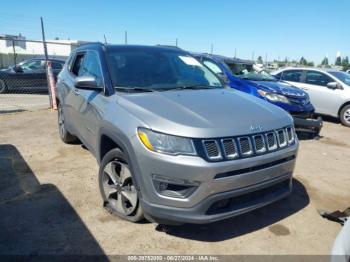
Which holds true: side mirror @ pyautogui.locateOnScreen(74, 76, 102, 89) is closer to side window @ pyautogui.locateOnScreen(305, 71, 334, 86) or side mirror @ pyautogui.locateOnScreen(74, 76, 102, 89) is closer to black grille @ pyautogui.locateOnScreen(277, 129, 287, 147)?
black grille @ pyautogui.locateOnScreen(277, 129, 287, 147)

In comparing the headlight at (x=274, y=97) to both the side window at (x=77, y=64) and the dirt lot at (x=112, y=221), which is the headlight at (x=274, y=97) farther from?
the side window at (x=77, y=64)

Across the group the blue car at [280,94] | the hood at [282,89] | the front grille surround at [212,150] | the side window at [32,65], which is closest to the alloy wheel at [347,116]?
the blue car at [280,94]

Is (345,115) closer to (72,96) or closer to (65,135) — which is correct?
(65,135)

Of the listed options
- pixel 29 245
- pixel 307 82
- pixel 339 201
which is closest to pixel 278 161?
pixel 339 201

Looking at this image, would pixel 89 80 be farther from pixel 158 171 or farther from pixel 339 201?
pixel 339 201

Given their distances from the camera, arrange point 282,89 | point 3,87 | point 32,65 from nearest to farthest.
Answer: point 282,89 → point 3,87 → point 32,65

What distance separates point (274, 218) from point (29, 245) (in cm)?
248

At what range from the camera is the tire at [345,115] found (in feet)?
30.3

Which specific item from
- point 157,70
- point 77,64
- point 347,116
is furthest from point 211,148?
point 347,116

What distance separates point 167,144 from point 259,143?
87 cm

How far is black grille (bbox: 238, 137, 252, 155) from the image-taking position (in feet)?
9.46

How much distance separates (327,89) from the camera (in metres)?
9.61

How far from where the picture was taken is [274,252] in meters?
3.03

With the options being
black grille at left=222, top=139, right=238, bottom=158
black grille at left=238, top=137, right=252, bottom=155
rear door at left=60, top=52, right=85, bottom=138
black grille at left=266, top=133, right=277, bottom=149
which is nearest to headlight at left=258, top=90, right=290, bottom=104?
rear door at left=60, top=52, right=85, bottom=138
